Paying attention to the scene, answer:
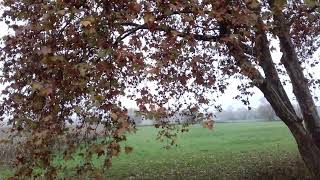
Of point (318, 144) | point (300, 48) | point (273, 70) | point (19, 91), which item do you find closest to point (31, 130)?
point (19, 91)

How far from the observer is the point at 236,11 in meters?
7.30

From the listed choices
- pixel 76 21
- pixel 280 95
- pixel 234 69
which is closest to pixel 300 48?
pixel 280 95

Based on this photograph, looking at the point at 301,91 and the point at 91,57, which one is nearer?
the point at 91,57

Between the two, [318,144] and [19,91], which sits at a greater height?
[19,91]

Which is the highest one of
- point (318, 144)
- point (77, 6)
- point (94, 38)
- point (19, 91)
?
point (77, 6)

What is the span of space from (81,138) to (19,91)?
131 cm

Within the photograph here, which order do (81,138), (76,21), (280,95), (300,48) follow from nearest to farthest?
1. (76,21)
2. (81,138)
3. (280,95)
4. (300,48)

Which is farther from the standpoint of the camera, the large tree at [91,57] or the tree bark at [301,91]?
the tree bark at [301,91]

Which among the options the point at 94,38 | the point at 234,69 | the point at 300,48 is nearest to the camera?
the point at 94,38

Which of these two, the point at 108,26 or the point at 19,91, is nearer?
the point at 108,26

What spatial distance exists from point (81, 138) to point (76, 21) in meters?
2.06

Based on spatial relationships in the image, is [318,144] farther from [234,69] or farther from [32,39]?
[32,39]

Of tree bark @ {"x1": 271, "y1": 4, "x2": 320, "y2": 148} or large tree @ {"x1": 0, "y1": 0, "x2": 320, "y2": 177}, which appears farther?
tree bark @ {"x1": 271, "y1": 4, "x2": 320, "y2": 148}

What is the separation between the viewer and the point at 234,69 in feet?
40.4
